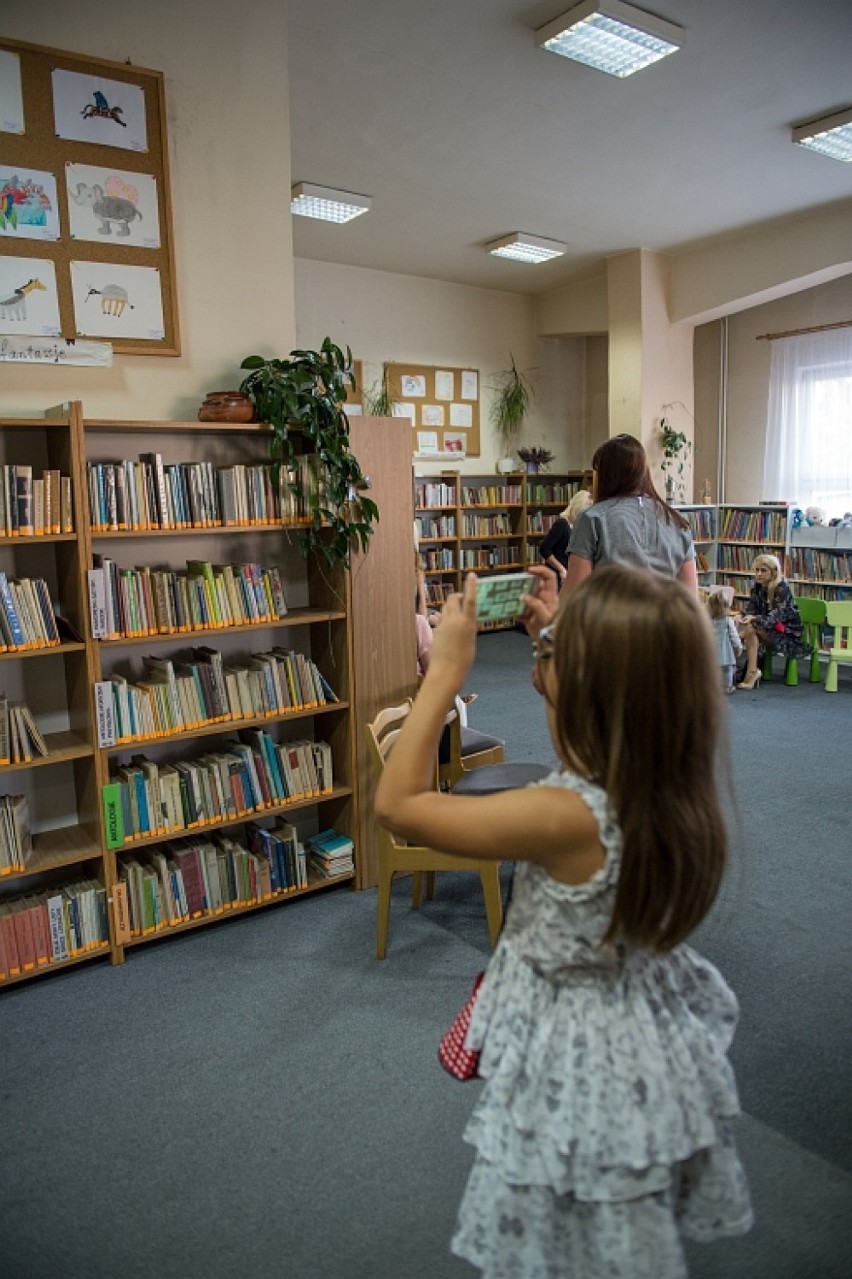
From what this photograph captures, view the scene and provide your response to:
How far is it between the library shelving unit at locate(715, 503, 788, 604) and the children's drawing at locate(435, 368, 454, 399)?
3.04 meters

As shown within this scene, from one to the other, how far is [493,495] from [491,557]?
0.68m

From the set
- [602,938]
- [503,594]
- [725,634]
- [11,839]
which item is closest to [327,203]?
[725,634]

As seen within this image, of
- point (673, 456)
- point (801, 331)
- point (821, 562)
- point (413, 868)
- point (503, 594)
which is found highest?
point (801, 331)

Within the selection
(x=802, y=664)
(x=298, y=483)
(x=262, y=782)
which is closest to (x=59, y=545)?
(x=298, y=483)

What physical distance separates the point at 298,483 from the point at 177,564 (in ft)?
1.87

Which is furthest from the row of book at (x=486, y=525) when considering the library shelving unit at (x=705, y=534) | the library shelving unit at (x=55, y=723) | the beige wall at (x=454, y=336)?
the library shelving unit at (x=55, y=723)

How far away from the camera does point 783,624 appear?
6.78 metres

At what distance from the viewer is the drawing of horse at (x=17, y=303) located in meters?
2.94

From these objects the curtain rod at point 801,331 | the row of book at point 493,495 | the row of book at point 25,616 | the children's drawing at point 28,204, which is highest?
the curtain rod at point 801,331

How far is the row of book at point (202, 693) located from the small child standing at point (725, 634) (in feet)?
11.7

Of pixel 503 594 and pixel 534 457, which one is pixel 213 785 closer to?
pixel 503 594

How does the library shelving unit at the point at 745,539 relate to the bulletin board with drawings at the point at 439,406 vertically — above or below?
below

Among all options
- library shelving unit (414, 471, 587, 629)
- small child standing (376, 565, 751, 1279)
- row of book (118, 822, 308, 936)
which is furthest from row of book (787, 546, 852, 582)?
small child standing (376, 565, 751, 1279)

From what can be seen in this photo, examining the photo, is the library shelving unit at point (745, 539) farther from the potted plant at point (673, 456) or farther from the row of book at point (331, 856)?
the row of book at point (331, 856)
